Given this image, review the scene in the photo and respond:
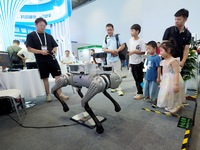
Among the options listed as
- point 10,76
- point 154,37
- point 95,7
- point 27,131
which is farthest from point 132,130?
point 95,7

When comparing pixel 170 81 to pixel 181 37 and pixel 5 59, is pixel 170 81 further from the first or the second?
pixel 5 59

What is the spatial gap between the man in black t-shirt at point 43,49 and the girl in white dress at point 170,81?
5.49 feet

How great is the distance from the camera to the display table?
85.3 inches

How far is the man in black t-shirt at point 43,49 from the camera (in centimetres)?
230

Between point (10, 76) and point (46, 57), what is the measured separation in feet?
2.15

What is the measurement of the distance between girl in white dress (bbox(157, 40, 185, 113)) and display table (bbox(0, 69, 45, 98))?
6.90 feet

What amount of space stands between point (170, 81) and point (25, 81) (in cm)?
233

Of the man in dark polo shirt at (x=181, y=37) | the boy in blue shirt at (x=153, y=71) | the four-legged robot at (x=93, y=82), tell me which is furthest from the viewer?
the boy in blue shirt at (x=153, y=71)

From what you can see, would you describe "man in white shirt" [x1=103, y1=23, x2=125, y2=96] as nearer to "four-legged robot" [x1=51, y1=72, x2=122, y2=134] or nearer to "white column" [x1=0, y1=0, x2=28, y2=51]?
"four-legged robot" [x1=51, y1=72, x2=122, y2=134]

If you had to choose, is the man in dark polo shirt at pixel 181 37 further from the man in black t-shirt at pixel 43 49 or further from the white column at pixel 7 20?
the white column at pixel 7 20

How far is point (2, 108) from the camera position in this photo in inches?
82.3

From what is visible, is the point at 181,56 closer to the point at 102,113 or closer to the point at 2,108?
the point at 102,113

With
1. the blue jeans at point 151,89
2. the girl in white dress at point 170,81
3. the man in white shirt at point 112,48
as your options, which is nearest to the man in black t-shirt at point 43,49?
the man in white shirt at point 112,48

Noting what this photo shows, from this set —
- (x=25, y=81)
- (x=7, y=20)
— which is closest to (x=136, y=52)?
(x=25, y=81)
